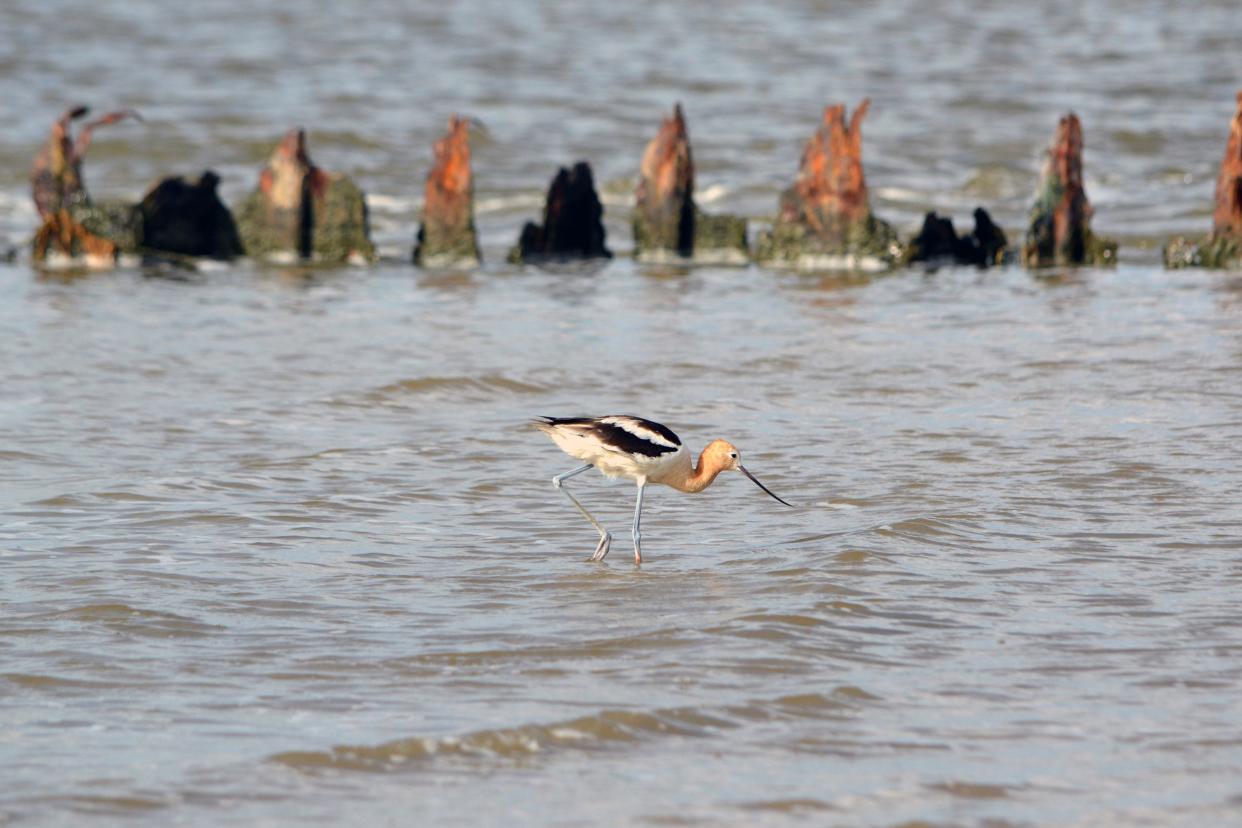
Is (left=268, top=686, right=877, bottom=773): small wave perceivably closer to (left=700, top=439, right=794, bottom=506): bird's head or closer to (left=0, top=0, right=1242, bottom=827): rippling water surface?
(left=0, top=0, right=1242, bottom=827): rippling water surface

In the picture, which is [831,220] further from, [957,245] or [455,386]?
[455,386]

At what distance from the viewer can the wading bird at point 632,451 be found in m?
8.30

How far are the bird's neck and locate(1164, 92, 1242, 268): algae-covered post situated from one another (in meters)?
10.2

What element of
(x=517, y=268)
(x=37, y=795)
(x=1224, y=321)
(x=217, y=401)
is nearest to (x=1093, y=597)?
(x=37, y=795)

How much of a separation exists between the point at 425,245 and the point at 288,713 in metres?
13.7

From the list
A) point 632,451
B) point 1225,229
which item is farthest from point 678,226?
point 632,451

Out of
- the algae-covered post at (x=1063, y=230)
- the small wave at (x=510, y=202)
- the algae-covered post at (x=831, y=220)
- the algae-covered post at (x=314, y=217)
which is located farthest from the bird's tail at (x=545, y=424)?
the small wave at (x=510, y=202)

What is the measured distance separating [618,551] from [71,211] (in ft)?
40.8

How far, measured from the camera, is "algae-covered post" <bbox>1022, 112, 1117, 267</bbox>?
18562mm

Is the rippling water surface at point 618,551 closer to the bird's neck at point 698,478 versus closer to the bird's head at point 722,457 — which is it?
the bird's neck at point 698,478

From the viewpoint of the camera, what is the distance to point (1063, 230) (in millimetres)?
18891

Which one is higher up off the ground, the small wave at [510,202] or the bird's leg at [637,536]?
the small wave at [510,202]

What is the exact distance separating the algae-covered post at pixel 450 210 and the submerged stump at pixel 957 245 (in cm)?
463

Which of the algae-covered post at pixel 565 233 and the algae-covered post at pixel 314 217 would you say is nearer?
the algae-covered post at pixel 314 217
